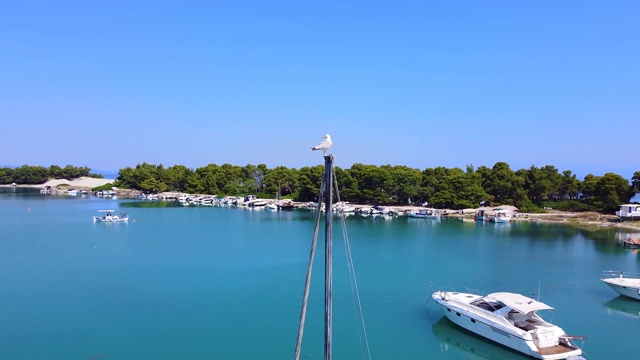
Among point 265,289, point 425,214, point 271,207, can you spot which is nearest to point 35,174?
point 271,207

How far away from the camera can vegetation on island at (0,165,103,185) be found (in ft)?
414

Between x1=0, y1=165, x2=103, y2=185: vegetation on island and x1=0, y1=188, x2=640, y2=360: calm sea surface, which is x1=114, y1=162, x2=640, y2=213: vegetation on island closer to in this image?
x1=0, y1=188, x2=640, y2=360: calm sea surface

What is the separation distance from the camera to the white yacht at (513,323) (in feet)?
52.5

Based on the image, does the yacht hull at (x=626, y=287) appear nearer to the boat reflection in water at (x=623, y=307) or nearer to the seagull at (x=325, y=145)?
the boat reflection in water at (x=623, y=307)

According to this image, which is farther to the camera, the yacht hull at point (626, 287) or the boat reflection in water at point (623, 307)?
the yacht hull at point (626, 287)

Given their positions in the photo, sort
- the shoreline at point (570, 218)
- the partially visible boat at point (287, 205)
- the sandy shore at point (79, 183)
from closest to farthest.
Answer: the shoreline at point (570, 218) → the partially visible boat at point (287, 205) → the sandy shore at point (79, 183)

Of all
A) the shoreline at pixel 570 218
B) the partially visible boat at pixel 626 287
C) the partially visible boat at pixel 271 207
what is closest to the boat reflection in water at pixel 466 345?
the partially visible boat at pixel 626 287

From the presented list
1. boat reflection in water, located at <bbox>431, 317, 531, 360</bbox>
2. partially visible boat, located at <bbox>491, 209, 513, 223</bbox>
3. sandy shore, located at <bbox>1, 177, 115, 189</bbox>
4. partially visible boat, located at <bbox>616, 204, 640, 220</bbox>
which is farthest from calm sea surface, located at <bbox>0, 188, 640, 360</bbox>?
sandy shore, located at <bbox>1, 177, 115, 189</bbox>

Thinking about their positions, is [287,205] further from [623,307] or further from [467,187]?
[623,307]

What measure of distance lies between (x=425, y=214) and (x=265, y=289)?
39.6 m

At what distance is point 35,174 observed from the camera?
414 ft

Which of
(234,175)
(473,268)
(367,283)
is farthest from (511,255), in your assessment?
(234,175)

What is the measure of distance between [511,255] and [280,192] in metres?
56.4

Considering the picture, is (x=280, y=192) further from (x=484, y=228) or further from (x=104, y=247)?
(x=104, y=247)
